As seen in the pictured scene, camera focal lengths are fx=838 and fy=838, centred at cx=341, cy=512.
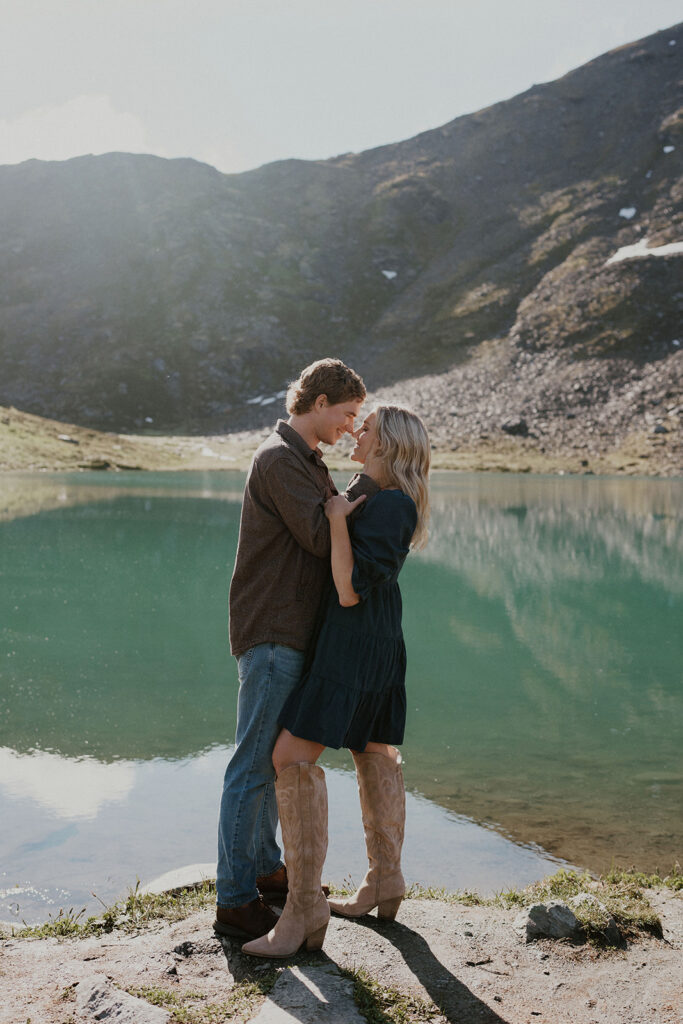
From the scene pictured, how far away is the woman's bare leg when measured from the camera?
4.83 meters

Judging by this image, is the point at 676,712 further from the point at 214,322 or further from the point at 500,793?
the point at 214,322

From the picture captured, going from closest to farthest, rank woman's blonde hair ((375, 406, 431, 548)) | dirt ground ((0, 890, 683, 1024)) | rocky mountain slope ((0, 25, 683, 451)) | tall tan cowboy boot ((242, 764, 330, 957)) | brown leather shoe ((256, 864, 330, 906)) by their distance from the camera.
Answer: dirt ground ((0, 890, 683, 1024)) < tall tan cowboy boot ((242, 764, 330, 957)) < woman's blonde hair ((375, 406, 431, 548)) < brown leather shoe ((256, 864, 330, 906)) < rocky mountain slope ((0, 25, 683, 451))

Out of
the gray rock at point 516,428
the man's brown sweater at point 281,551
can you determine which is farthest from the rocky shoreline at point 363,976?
the gray rock at point 516,428

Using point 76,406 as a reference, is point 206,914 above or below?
below

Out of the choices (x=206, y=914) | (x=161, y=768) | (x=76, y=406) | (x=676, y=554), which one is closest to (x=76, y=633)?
(x=161, y=768)

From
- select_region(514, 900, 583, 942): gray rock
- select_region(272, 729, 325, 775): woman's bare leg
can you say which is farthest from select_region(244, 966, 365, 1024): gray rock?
select_region(514, 900, 583, 942): gray rock

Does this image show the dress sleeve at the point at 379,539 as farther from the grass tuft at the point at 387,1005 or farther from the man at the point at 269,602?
the grass tuft at the point at 387,1005

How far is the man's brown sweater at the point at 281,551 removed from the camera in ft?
15.9

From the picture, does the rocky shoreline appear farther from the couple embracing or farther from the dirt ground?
the couple embracing

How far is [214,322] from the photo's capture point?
13612 cm

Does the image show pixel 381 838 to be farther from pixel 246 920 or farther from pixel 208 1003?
pixel 208 1003

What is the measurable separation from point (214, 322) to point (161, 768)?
13178 cm

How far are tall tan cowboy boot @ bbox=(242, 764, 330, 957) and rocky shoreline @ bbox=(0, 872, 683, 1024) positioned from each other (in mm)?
102

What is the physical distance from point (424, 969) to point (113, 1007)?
5.45ft
